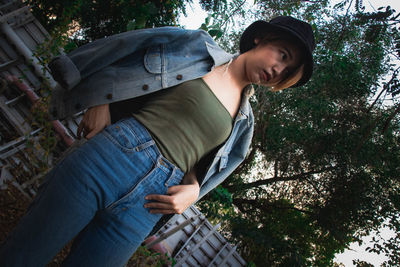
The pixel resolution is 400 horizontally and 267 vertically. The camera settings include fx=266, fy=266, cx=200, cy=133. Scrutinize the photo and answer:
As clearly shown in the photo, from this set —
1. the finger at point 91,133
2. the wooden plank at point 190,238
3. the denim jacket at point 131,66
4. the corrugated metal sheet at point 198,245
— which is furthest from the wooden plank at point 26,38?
the wooden plank at point 190,238

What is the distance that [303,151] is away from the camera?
7438mm

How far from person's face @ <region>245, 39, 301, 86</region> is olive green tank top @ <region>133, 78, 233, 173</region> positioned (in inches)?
10.3

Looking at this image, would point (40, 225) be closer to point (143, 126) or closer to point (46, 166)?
point (143, 126)

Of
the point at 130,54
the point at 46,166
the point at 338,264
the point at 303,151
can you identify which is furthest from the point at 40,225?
the point at 338,264

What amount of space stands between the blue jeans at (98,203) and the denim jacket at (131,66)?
206 millimetres

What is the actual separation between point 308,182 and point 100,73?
8.48 metres

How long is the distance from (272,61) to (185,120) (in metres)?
0.54

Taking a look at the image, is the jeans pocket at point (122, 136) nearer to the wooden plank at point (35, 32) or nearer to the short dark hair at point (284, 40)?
the short dark hair at point (284, 40)

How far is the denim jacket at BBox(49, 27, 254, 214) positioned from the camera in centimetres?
112

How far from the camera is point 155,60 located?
4.13 ft

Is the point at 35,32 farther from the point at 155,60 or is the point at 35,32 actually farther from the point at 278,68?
the point at 278,68

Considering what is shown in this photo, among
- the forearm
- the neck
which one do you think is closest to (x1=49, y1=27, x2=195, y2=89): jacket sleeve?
the neck

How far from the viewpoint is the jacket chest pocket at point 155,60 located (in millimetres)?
1238

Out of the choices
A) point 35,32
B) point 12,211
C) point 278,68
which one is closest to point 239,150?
point 278,68
